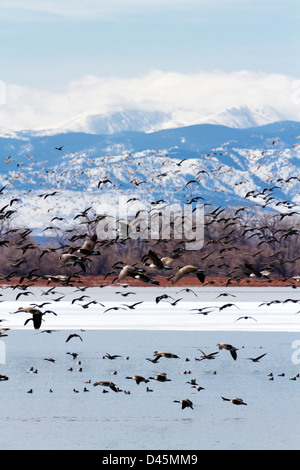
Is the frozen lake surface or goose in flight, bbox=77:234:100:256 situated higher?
goose in flight, bbox=77:234:100:256

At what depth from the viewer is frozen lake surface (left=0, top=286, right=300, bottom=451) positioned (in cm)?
1838

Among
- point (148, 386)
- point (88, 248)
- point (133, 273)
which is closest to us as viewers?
point (133, 273)

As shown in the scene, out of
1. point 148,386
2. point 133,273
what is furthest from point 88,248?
point 148,386

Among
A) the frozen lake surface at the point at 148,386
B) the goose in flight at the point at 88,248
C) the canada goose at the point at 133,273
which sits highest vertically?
the goose in flight at the point at 88,248

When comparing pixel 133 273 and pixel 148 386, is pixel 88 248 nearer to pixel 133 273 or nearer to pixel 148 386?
pixel 133 273

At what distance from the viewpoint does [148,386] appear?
24484 mm

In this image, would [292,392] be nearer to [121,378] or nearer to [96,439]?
[121,378]

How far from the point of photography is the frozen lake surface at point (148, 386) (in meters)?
18.4

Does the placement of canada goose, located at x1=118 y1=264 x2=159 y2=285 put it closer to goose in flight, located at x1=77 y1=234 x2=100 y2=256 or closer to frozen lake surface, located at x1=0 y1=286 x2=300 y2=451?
goose in flight, located at x1=77 y1=234 x2=100 y2=256

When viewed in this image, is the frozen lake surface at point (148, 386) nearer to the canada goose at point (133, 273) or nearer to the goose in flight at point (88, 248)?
the canada goose at point (133, 273)

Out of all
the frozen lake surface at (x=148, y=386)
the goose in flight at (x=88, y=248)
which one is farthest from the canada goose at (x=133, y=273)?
the frozen lake surface at (x=148, y=386)

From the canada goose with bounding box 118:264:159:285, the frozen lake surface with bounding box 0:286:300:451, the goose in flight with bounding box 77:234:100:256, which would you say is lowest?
the frozen lake surface with bounding box 0:286:300:451

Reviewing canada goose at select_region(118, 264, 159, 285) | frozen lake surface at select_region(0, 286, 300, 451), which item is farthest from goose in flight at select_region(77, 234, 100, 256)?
frozen lake surface at select_region(0, 286, 300, 451)
